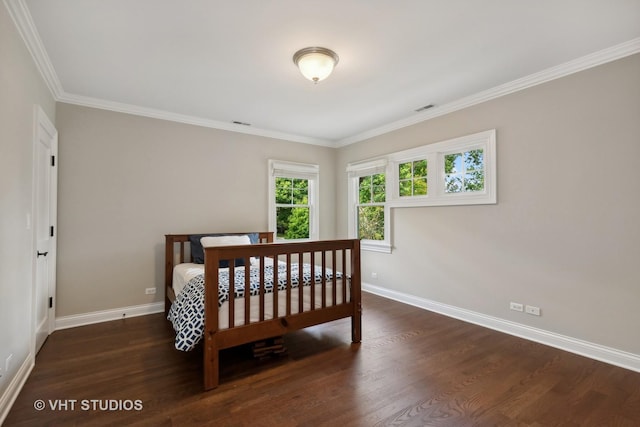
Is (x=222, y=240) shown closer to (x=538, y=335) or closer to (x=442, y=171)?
(x=442, y=171)

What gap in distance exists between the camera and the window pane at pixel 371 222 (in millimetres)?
4652

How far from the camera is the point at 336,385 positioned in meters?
2.15

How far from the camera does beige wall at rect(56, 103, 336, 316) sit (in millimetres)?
3338

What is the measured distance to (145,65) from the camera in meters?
2.69

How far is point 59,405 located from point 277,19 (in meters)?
2.89

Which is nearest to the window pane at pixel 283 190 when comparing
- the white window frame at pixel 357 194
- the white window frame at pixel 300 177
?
the white window frame at pixel 300 177

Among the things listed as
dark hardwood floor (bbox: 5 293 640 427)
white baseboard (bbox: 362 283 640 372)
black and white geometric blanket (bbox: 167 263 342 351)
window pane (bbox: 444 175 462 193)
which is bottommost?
dark hardwood floor (bbox: 5 293 640 427)

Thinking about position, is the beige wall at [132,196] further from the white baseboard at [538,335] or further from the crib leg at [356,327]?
the white baseboard at [538,335]

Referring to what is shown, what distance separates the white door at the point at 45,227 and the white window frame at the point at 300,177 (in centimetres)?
252

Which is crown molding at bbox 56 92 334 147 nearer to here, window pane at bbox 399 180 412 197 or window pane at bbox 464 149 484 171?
window pane at bbox 399 180 412 197

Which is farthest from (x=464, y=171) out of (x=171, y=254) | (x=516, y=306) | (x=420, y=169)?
(x=171, y=254)

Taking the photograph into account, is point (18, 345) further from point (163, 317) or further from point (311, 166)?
point (311, 166)

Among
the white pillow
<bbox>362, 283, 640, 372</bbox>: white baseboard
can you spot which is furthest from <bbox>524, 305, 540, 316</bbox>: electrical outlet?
the white pillow

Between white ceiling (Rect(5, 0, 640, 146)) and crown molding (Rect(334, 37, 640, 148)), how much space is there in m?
0.03
